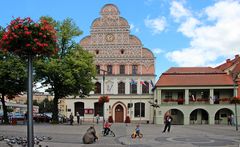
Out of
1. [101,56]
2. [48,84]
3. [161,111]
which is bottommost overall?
[161,111]

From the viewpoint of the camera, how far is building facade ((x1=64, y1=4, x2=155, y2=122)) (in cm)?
6969

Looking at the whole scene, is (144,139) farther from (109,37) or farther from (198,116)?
(109,37)

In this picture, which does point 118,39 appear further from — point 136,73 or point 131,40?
point 136,73

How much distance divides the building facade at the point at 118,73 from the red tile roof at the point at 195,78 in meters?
5.98

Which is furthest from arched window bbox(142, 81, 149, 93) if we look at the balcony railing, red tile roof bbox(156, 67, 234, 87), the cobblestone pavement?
the cobblestone pavement

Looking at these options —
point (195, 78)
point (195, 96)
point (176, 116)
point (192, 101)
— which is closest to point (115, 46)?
point (195, 78)

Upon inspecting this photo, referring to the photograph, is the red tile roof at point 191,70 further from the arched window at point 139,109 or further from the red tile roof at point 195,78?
the arched window at point 139,109

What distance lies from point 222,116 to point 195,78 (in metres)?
7.78

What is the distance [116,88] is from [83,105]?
22.8 ft

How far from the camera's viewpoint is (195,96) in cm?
6394

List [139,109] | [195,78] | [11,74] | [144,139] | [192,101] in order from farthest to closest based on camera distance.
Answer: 1. [139,109]
2. [195,78]
3. [192,101]
4. [11,74]
5. [144,139]

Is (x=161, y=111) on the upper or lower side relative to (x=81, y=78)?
lower

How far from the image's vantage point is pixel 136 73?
231ft

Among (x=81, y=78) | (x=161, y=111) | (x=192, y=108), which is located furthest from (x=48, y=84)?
(x=192, y=108)
